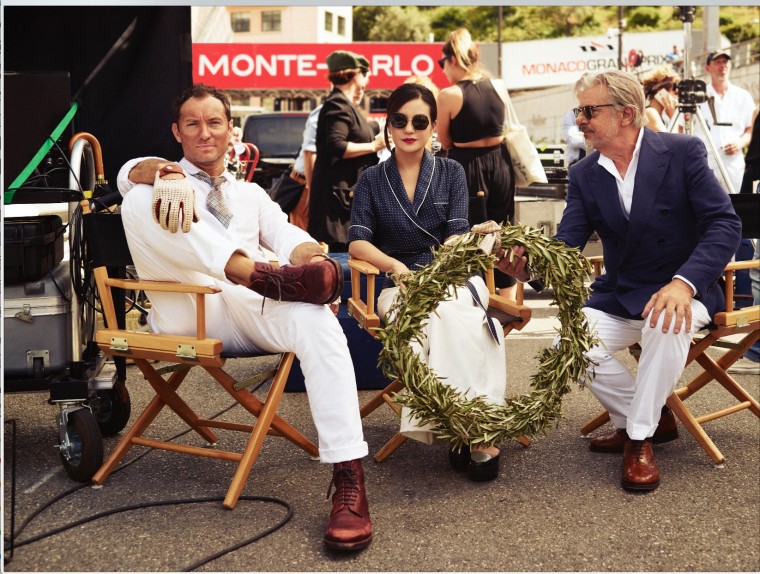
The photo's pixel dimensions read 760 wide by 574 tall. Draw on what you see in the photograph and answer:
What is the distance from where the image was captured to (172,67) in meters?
4.73

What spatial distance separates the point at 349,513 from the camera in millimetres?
3154

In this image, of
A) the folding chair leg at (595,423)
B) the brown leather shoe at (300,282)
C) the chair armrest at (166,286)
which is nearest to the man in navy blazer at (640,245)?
the folding chair leg at (595,423)

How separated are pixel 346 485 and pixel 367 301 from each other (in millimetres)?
1026

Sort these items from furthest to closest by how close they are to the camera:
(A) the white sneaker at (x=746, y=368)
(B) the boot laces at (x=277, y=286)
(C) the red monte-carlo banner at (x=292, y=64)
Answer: (C) the red monte-carlo banner at (x=292, y=64)
(A) the white sneaker at (x=746, y=368)
(B) the boot laces at (x=277, y=286)

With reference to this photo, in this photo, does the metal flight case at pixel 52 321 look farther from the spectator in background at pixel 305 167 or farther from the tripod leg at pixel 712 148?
the tripod leg at pixel 712 148

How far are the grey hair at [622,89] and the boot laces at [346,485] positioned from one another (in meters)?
1.85

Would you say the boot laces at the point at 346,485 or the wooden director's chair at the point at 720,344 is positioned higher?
the wooden director's chair at the point at 720,344

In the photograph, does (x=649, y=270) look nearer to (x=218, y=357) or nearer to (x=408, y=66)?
(x=218, y=357)

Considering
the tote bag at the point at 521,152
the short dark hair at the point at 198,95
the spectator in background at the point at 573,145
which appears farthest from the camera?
the spectator in background at the point at 573,145

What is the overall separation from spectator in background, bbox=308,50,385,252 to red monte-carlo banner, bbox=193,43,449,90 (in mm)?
17742

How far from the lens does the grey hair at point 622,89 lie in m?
3.89

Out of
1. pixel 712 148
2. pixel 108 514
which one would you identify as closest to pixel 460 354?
pixel 108 514

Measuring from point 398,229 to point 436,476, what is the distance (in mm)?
1101

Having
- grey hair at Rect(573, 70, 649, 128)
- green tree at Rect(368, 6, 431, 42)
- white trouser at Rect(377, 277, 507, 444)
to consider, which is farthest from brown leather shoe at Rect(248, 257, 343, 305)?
green tree at Rect(368, 6, 431, 42)
